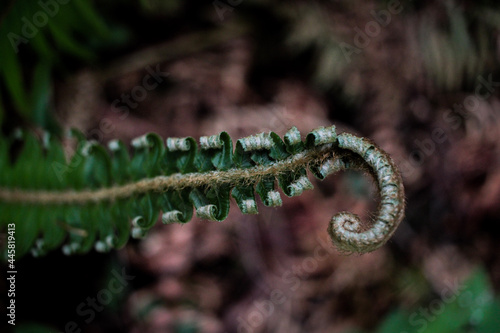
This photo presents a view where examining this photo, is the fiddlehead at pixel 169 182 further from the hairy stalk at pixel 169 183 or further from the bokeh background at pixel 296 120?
the bokeh background at pixel 296 120

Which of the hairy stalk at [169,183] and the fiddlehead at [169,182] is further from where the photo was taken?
the hairy stalk at [169,183]

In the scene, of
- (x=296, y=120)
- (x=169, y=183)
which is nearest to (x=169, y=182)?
(x=169, y=183)

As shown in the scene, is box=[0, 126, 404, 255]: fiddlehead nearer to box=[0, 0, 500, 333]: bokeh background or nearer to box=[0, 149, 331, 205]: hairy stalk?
box=[0, 149, 331, 205]: hairy stalk

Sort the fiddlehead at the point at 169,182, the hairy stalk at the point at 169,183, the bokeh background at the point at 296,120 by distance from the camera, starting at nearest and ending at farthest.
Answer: the fiddlehead at the point at 169,182 < the hairy stalk at the point at 169,183 < the bokeh background at the point at 296,120

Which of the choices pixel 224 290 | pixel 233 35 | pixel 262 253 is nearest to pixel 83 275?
pixel 224 290

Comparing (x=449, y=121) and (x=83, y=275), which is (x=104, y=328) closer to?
(x=83, y=275)

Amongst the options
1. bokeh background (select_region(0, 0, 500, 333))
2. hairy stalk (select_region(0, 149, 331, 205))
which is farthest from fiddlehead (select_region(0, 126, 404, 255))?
bokeh background (select_region(0, 0, 500, 333))

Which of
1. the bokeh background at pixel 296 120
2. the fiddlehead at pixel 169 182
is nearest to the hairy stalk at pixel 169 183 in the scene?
the fiddlehead at pixel 169 182
